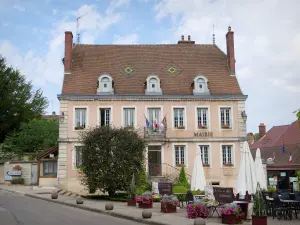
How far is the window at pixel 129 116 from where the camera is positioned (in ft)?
96.9

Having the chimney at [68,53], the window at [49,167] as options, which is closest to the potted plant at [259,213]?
the chimney at [68,53]

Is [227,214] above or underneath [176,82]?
underneath

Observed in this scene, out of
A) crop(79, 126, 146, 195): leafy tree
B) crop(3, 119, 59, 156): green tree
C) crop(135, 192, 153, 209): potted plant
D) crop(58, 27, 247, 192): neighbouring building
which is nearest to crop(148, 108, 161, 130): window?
crop(58, 27, 247, 192): neighbouring building

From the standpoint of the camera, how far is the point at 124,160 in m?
23.3

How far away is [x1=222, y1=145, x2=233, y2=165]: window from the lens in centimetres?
2953

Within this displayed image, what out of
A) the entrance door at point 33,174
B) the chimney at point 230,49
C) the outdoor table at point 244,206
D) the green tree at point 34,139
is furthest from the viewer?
the green tree at point 34,139

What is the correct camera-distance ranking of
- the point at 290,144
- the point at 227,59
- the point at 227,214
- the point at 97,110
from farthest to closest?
1. the point at 290,144
2. the point at 227,59
3. the point at 97,110
4. the point at 227,214

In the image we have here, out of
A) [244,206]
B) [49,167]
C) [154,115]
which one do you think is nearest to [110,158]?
[154,115]

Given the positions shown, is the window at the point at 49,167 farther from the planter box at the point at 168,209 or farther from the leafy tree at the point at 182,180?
the planter box at the point at 168,209

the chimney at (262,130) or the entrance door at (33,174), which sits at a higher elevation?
the chimney at (262,130)

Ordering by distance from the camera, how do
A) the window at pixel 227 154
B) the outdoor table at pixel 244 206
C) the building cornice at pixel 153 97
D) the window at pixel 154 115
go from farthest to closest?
the window at pixel 154 115
the window at pixel 227 154
the building cornice at pixel 153 97
the outdoor table at pixel 244 206

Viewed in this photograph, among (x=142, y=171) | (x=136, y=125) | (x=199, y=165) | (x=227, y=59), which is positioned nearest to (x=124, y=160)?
(x=142, y=171)

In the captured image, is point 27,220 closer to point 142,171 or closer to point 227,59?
point 142,171

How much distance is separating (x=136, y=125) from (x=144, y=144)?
523 cm
